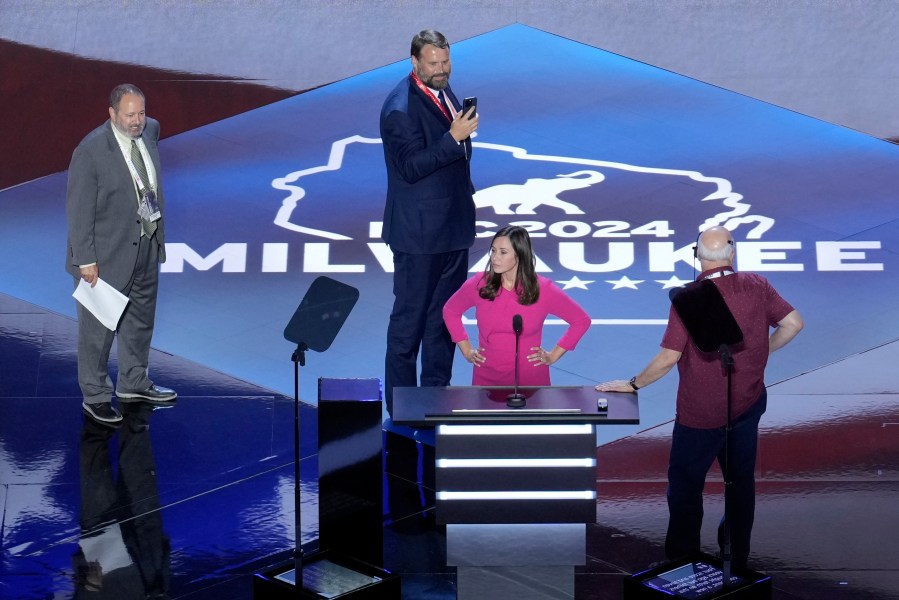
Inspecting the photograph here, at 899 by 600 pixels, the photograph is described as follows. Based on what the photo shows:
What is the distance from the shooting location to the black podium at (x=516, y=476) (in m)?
4.70

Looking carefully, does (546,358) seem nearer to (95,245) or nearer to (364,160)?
(95,245)

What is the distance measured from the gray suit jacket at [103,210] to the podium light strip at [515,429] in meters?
2.49

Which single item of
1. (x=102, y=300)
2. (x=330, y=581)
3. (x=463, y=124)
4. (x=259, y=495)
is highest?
(x=463, y=124)

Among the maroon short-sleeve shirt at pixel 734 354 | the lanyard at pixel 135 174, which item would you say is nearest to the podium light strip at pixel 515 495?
the maroon short-sleeve shirt at pixel 734 354

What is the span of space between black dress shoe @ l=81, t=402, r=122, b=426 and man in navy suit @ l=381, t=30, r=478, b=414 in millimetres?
1312

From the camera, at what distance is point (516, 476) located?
4.75 m

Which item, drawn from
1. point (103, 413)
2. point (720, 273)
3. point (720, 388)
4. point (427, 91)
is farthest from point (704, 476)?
point (103, 413)

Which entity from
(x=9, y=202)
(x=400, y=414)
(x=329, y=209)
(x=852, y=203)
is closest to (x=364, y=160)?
(x=329, y=209)

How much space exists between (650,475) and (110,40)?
23.5ft

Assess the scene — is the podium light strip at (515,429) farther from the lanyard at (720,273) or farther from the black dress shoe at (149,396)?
the black dress shoe at (149,396)

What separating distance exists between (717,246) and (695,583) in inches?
47.4

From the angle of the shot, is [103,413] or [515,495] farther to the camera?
[103,413]

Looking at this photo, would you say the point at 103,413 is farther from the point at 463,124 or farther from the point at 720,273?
the point at 720,273

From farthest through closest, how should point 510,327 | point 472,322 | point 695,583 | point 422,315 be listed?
1. point 472,322
2. point 422,315
3. point 510,327
4. point 695,583
